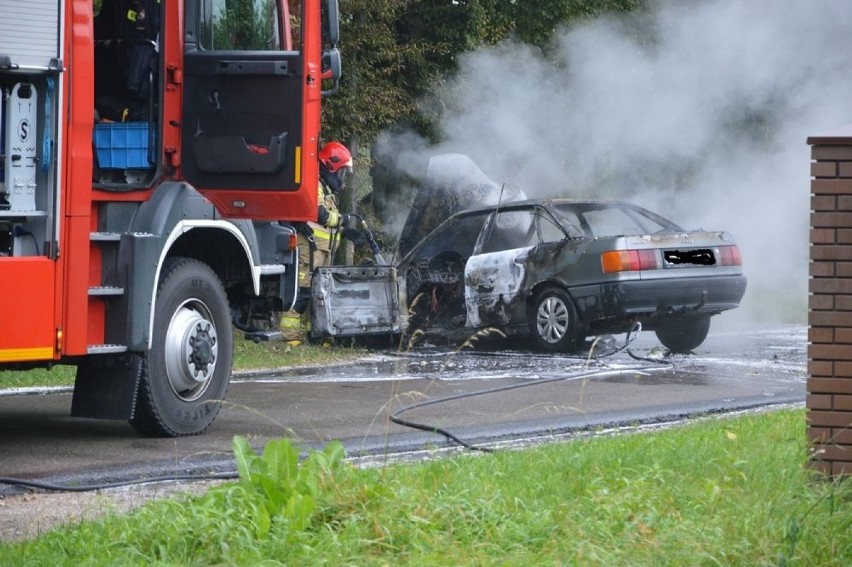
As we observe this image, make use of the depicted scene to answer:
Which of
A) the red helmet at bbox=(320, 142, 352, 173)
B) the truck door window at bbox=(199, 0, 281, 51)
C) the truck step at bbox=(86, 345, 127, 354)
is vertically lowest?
the truck step at bbox=(86, 345, 127, 354)

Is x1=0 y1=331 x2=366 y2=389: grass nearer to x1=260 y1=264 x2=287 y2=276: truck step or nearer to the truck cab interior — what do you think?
x1=260 y1=264 x2=287 y2=276: truck step

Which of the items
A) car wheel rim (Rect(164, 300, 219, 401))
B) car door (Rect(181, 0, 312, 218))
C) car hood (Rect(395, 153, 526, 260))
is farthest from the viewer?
car hood (Rect(395, 153, 526, 260))

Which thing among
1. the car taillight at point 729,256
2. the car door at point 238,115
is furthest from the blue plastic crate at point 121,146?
the car taillight at point 729,256

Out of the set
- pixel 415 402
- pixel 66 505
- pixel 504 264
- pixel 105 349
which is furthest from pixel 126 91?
pixel 504 264

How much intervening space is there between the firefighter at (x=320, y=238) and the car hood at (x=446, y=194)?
0.92 meters

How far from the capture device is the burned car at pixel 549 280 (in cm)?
1396

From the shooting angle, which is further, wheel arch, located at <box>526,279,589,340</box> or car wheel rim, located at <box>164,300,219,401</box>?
wheel arch, located at <box>526,279,589,340</box>

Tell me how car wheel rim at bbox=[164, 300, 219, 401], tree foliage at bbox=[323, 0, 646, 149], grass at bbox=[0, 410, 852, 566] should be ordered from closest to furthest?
1. grass at bbox=[0, 410, 852, 566]
2. car wheel rim at bbox=[164, 300, 219, 401]
3. tree foliage at bbox=[323, 0, 646, 149]

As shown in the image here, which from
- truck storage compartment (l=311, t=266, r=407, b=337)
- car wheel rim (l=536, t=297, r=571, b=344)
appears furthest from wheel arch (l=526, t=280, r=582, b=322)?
truck storage compartment (l=311, t=266, r=407, b=337)

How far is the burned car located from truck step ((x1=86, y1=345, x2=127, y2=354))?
6.43 meters

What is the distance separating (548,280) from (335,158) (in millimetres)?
2554

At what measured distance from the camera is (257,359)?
46.7 ft

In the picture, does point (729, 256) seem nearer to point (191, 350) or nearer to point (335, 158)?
point (335, 158)

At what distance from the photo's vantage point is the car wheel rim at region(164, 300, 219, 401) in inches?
344
